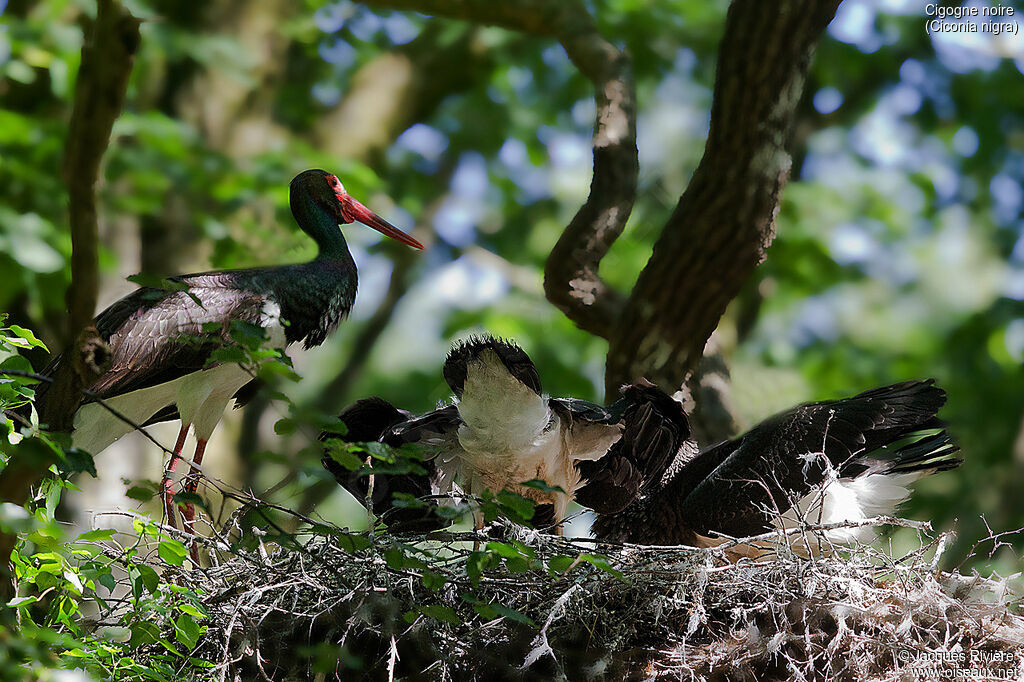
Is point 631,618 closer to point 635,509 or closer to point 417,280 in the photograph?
point 635,509

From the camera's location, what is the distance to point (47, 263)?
16.2 ft

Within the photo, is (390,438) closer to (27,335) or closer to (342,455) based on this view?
(27,335)

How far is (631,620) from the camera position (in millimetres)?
2893

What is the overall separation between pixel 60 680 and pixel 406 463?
0.83m

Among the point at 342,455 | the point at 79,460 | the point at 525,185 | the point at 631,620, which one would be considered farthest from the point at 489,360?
the point at 525,185

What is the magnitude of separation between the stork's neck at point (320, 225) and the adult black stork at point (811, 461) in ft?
4.61

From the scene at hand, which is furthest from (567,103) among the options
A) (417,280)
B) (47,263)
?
(47,263)

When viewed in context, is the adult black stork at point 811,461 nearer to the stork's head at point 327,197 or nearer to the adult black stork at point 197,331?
the adult black stork at point 197,331

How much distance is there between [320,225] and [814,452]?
2115mm

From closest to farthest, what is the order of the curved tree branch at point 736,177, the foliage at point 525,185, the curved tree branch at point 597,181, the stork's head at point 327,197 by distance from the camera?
1. the curved tree branch at point 736,177
2. the curved tree branch at point 597,181
3. the stork's head at point 327,197
4. the foliage at point 525,185

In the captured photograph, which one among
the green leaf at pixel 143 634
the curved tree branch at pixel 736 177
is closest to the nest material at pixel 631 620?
the green leaf at pixel 143 634

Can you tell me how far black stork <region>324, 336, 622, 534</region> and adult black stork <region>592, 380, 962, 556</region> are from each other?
203 millimetres

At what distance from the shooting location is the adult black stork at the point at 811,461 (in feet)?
11.4

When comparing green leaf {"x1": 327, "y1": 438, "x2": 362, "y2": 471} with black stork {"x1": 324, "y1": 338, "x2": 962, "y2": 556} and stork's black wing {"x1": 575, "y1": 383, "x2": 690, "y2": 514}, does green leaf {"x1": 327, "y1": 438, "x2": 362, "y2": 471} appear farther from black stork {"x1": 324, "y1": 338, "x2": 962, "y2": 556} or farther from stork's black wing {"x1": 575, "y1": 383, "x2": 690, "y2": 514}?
stork's black wing {"x1": 575, "y1": 383, "x2": 690, "y2": 514}
